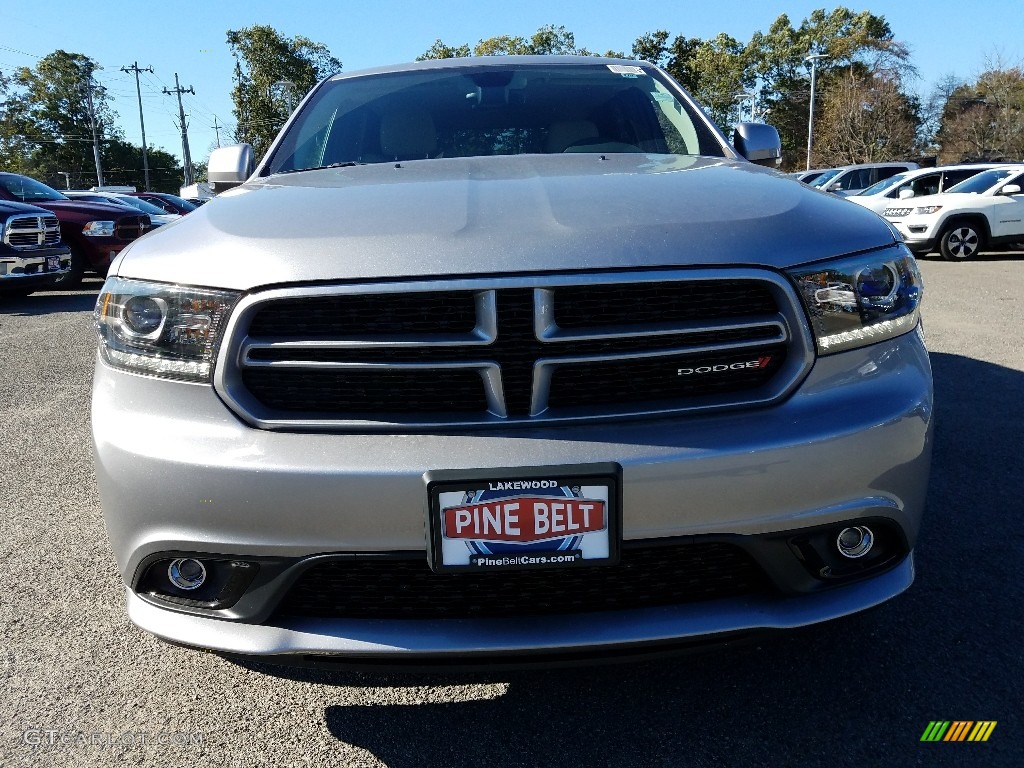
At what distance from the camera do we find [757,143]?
119 inches

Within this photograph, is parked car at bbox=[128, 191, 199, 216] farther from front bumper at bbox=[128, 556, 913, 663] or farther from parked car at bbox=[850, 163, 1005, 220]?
front bumper at bbox=[128, 556, 913, 663]

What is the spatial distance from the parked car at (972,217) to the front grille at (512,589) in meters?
12.8

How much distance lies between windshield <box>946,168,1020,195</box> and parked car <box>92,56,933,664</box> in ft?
44.5

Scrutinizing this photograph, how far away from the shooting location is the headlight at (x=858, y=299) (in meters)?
1.67

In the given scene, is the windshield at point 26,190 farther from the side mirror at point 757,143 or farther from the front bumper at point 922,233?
the front bumper at point 922,233

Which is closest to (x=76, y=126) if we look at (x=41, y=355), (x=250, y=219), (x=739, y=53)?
(x=739, y=53)

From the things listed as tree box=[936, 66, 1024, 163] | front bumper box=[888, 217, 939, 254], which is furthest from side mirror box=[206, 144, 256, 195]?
tree box=[936, 66, 1024, 163]

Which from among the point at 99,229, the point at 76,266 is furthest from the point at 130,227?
the point at 76,266

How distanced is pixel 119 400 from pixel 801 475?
4.58ft

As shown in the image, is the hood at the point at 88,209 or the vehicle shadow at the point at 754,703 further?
the hood at the point at 88,209

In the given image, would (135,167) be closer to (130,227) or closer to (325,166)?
(130,227)

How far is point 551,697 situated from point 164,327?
4.02 ft

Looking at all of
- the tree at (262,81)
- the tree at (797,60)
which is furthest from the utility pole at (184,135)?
the tree at (797,60)

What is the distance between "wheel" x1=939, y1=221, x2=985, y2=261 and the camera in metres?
13.1
